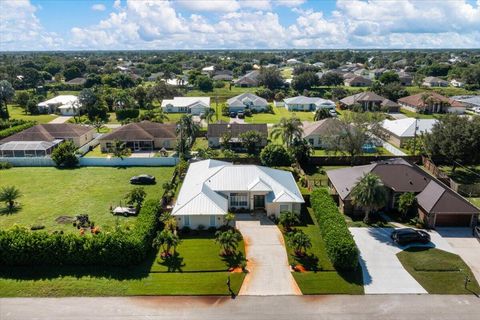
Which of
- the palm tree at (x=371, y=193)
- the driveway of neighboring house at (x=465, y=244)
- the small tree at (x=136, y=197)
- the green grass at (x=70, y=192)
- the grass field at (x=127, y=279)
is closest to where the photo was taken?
the grass field at (x=127, y=279)

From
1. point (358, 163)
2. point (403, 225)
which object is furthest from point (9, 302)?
point (358, 163)

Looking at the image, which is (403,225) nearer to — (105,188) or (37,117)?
(105,188)

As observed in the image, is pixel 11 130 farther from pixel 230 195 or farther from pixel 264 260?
pixel 264 260

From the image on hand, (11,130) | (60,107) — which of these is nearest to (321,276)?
(11,130)

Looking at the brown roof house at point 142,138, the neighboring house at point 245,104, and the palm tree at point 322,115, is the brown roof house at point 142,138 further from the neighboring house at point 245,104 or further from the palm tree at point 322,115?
the palm tree at point 322,115

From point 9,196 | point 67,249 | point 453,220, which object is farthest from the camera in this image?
point 9,196

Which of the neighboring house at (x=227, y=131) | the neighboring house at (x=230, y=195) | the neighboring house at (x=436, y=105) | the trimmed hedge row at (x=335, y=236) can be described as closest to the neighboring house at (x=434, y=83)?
the neighboring house at (x=436, y=105)
